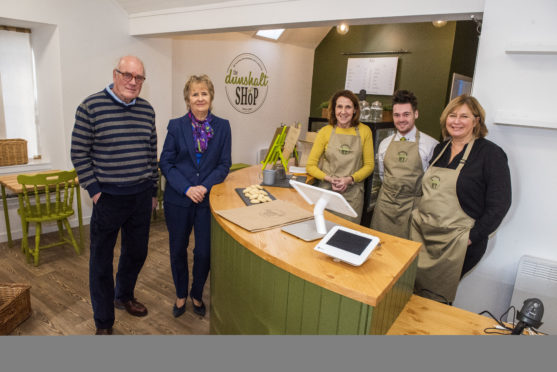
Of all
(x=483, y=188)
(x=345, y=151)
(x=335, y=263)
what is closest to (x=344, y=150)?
(x=345, y=151)

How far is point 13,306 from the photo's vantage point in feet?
8.07

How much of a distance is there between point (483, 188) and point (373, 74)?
465 centimetres

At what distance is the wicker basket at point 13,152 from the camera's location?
3.82 meters

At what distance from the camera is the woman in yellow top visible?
270cm

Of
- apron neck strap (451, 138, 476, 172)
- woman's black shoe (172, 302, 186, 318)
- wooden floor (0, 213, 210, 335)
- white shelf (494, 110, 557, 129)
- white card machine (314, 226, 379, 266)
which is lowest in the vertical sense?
wooden floor (0, 213, 210, 335)

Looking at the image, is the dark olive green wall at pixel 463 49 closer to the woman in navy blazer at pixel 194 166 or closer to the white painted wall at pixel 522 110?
the white painted wall at pixel 522 110

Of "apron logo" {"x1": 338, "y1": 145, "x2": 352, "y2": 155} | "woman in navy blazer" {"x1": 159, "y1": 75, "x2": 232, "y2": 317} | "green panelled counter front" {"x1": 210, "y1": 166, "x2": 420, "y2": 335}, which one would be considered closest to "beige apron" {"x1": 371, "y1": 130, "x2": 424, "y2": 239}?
"apron logo" {"x1": 338, "y1": 145, "x2": 352, "y2": 155}

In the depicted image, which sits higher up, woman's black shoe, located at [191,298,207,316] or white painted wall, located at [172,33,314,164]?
white painted wall, located at [172,33,314,164]

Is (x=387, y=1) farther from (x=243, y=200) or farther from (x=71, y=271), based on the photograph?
(x=71, y=271)

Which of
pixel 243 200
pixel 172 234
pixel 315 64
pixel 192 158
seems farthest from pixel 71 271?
pixel 315 64

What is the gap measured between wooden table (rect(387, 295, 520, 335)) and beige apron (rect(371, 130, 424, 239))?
991mm

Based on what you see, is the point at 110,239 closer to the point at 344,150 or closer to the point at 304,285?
the point at 304,285

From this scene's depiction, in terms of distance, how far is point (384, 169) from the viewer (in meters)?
2.72

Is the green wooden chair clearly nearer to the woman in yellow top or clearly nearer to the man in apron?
the woman in yellow top
